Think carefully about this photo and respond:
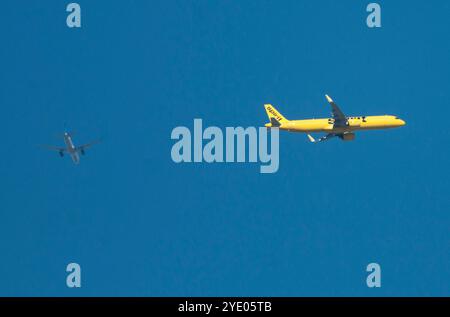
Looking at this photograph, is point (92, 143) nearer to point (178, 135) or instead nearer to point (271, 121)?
point (178, 135)

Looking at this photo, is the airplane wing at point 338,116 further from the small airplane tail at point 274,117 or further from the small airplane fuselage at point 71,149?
the small airplane fuselage at point 71,149

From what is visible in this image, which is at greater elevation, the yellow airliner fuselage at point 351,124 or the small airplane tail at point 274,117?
the small airplane tail at point 274,117

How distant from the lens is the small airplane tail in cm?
12338

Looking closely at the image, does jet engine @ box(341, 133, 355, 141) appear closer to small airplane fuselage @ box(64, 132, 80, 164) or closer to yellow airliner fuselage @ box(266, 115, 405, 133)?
yellow airliner fuselage @ box(266, 115, 405, 133)

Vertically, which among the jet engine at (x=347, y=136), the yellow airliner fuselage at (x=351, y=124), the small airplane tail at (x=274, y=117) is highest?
the small airplane tail at (x=274, y=117)

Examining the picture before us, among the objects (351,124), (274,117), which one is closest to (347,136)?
(351,124)

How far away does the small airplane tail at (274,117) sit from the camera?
12338cm

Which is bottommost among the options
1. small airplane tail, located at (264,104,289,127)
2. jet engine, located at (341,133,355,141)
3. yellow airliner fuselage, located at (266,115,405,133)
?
jet engine, located at (341,133,355,141)

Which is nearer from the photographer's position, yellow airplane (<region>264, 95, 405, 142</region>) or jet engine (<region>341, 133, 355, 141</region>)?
yellow airplane (<region>264, 95, 405, 142</region>)

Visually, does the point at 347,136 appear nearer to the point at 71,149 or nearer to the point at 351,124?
the point at 351,124

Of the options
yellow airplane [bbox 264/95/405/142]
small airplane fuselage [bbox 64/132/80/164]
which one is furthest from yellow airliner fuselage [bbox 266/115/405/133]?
small airplane fuselage [bbox 64/132/80/164]

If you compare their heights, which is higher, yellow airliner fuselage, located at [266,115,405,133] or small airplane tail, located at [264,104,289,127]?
small airplane tail, located at [264,104,289,127]

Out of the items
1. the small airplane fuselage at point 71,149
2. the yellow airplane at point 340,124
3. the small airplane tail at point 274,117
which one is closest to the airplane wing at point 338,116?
the yellow airplane at point 340,124
